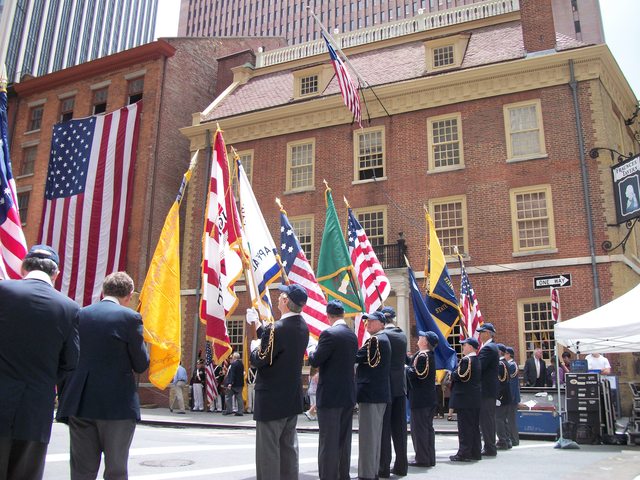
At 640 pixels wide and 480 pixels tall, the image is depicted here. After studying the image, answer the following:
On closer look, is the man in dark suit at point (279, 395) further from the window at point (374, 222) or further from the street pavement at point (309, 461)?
the window at point (374, 222)

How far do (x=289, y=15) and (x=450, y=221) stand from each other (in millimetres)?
90462

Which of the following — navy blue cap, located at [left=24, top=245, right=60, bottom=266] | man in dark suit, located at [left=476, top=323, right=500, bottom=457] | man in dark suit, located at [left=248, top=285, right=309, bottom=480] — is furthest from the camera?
man in dark suit, located at [left=476, top=323, right=500, bottom=457]

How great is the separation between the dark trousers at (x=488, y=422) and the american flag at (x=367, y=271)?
3.31 meters

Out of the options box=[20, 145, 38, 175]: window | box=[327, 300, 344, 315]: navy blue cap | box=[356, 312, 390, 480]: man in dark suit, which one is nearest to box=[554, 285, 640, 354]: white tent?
box=[356, 312, 390, 480]: man in dark suit

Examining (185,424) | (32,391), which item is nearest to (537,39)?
(185,424)

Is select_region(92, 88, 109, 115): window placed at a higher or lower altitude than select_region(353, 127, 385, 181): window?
higher

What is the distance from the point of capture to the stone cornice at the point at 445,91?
824 inches

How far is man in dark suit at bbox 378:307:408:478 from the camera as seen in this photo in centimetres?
759

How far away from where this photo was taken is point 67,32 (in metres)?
104

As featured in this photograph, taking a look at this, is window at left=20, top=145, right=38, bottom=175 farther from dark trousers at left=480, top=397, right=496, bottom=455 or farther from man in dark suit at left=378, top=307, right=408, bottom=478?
man in dark suit at left=378, top=307, right=408, bottom=478

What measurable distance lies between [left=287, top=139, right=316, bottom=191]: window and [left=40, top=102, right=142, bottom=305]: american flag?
7.34 m

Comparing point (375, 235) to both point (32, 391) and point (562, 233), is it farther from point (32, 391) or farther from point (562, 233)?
point (32, 391)

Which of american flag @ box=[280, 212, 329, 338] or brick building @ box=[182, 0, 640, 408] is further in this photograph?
brick building @ box=[182, 0, 640, 408]

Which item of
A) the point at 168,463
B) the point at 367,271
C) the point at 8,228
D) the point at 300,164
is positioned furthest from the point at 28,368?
the point at 300,164
